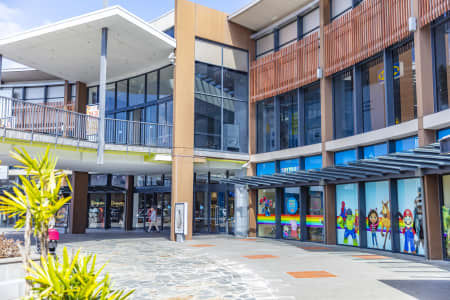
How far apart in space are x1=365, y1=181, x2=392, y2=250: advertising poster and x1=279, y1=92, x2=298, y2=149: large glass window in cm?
556

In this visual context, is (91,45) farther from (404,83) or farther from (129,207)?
(404,83)

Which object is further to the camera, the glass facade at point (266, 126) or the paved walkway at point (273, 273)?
the glass facade at point (266, 126)

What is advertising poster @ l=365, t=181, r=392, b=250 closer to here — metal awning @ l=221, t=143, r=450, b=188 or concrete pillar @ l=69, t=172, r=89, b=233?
metal awning @ l=221, t=143, r=450, b=188

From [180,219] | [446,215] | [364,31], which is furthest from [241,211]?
[446,215]

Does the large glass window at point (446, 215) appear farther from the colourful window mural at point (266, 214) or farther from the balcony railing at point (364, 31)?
the colourful window mural at point (266, 214)

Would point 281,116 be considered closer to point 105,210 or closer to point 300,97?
point 300,97

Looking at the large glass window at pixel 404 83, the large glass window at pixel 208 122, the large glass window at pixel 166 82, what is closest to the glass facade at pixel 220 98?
the large glass window at pixel 208 122

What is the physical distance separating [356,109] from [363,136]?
1.43 meters

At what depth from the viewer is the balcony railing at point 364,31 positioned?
14875mm

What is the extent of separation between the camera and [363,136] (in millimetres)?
16500

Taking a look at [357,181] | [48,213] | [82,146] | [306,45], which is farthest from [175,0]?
[48,213]

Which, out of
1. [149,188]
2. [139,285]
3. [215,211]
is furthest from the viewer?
[149,188]

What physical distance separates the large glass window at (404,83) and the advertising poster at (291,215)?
711 centimetres

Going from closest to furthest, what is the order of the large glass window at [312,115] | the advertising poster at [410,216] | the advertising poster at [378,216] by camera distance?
the advertising poster at [410,216]
the advertising poster at [378,216]
the large glass window at [312,115]
